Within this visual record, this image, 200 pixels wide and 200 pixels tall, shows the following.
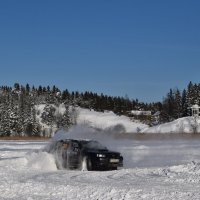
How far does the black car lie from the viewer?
69.6 ft

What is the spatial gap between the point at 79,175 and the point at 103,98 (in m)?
179

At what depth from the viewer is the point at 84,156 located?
21578 mm

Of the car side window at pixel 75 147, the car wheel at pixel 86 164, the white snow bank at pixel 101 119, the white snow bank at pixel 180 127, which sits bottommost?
the car wheel at pixel 86 164

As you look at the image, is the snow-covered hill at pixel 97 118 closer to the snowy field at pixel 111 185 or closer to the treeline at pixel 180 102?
the treeline at pixel 180 102

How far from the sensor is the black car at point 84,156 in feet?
69.6

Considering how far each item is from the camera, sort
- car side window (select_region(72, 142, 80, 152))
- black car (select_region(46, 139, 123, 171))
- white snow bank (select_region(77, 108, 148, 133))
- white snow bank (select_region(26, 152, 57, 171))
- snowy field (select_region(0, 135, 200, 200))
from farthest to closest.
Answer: white snow bank (select_region(77, 108, 148, 133)), white snow bank (select_region(26, 152, 57, 171)), car side window (select_region(72, 142, 80, 152)), black car (select_region(46, 139, 123, 171)), snowy field (select_region(0, 135, 200, 200))

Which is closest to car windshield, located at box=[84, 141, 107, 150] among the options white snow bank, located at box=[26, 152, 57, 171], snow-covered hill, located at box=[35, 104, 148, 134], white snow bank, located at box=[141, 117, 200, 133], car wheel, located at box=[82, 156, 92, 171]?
car wheel, located at box=[82, 156, 92, 171]

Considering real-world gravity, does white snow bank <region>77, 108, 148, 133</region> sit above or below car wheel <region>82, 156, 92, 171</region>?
above

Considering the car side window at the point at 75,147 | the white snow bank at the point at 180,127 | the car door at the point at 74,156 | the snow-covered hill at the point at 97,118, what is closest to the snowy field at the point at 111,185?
the car door at the point at 74,156

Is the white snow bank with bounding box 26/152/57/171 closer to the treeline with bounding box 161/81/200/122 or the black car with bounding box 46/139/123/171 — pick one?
the black car with bounding box 46/139/123/171

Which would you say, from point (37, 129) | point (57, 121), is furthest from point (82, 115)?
point (37, 129)

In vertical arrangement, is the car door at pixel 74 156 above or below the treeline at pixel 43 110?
below

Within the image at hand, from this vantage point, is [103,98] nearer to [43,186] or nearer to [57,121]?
[57,121]

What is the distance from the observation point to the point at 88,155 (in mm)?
21422
